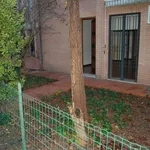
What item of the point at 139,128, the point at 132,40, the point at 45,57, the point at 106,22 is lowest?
the point at 139,128

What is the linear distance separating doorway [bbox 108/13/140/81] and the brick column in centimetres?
28

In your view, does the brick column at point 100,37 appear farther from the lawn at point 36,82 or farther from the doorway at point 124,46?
the lawn at point 36,82

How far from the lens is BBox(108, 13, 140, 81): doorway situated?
22.1 ft

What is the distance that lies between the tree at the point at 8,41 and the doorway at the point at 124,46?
428 centimetres

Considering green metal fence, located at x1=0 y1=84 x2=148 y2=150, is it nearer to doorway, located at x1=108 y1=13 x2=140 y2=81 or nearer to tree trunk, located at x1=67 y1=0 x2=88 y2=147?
tree trunk, located at x1=67 y1=0 x2=88 y2=147

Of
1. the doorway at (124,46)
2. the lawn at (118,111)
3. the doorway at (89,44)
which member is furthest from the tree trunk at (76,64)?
the doorway at (89,44)

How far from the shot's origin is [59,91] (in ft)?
20.5

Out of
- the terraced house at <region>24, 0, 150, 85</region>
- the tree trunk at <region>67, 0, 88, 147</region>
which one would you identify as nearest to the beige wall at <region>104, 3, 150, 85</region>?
the terraced house at <region>24, 0, 150, 85</region>

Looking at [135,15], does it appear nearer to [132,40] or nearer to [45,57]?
[132,40]

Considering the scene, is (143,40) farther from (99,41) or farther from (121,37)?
(99,41)

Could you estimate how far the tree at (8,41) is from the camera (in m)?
3.33

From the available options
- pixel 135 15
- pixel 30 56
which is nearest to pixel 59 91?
pixel 135 15

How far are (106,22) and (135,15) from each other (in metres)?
1.13

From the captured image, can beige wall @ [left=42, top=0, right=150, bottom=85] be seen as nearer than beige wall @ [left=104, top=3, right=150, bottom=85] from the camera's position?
No
